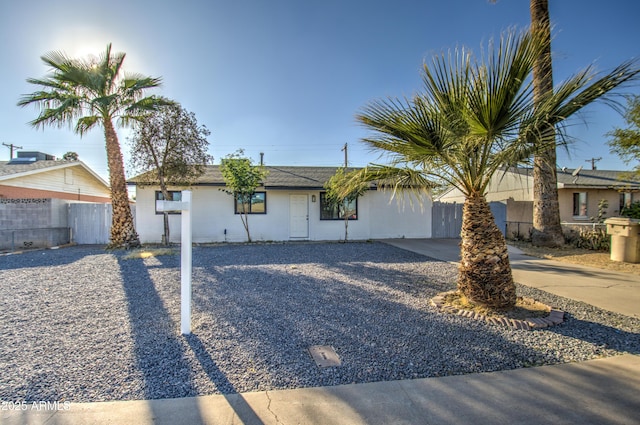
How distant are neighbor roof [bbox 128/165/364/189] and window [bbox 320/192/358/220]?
0.89 m

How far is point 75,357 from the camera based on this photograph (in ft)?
9.95

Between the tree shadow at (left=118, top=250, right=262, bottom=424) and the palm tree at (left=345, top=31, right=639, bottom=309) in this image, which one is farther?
the palm tree at (left=345, top=31, right=639, bottom=309)

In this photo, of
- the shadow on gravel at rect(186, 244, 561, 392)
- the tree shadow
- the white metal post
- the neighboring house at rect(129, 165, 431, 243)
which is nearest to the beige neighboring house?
the neighboring house at rect(129, 165, 431, 243)

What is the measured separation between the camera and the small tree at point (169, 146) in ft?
35.0

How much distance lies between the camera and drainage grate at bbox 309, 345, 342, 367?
295 centimetres

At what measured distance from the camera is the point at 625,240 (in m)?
8.28

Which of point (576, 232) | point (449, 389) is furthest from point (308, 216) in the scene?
point (449, 389)

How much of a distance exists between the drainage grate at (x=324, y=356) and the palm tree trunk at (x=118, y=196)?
996cm

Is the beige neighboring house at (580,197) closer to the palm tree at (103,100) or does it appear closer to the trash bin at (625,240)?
the trash bin at (625,240)

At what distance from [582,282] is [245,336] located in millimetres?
6906

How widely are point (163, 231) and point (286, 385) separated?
37.8 ft

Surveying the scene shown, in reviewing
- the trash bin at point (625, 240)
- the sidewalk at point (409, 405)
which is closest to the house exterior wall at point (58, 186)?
the sidewalk at point (409, 405)

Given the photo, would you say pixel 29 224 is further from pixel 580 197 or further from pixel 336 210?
pixel 580 197

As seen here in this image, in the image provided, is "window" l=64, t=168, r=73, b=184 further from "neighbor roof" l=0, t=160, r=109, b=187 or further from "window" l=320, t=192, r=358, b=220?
"window" l=320, t=192, r=358, b=220
